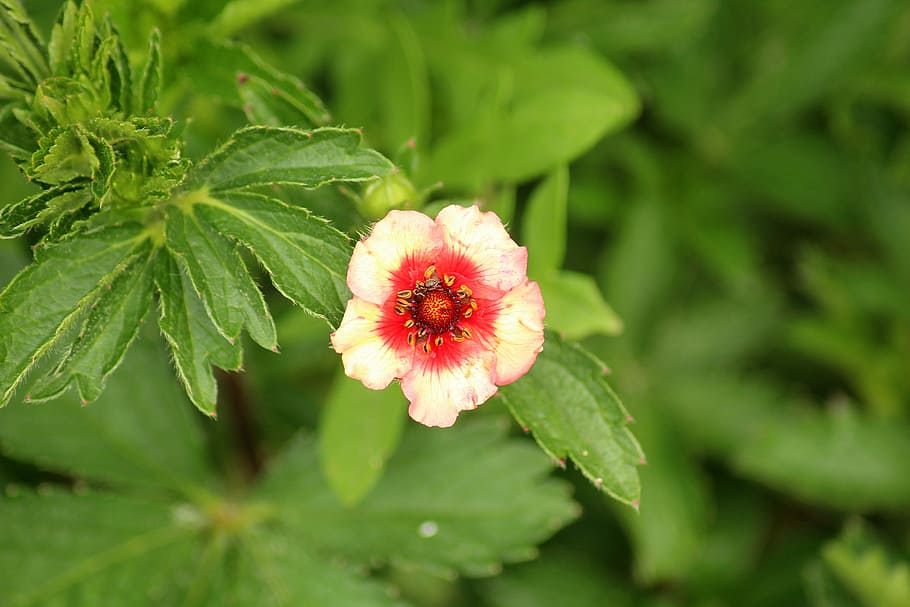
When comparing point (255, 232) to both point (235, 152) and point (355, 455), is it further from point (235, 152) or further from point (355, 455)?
point (355, 455)

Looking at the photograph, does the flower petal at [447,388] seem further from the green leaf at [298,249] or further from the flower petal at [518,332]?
the green leaf at [298,249]

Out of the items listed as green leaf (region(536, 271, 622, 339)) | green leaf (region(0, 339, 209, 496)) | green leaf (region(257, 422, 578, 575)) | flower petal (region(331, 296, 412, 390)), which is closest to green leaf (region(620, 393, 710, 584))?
green leaf (region(257, 422, 578, 575))

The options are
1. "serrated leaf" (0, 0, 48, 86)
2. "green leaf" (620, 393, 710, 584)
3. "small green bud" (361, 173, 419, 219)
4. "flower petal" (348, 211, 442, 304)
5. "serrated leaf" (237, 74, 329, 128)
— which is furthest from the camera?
"green leaf" (620, 393, 710, 584)

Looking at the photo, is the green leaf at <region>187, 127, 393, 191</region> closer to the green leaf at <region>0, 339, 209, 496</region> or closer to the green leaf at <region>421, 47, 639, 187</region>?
the green leaf at <region>421, 47, 639, 187</region>

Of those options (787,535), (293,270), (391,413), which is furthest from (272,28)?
(787,535)

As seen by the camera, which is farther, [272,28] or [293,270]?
[272,28]

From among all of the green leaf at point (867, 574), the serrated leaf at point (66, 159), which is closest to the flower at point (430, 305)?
the serrated leaf at point (66, 159)
